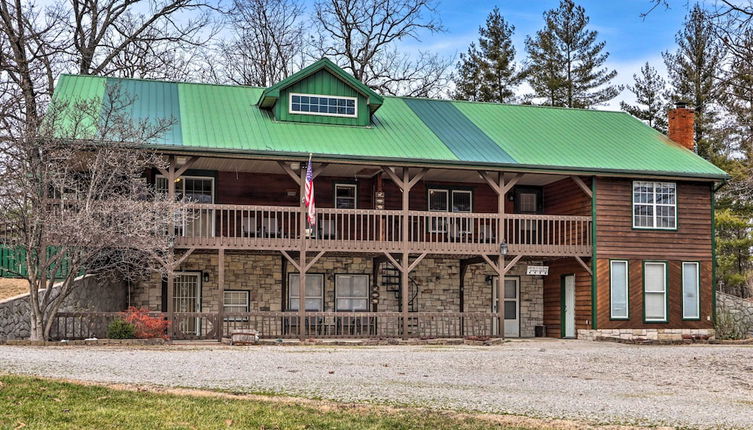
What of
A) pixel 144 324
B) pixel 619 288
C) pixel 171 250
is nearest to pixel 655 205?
pixel 619 288

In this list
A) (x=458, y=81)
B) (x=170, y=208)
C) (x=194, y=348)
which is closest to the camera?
(x=194, y=348)

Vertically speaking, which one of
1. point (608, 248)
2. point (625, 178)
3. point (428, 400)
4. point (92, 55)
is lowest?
point (428, 400)

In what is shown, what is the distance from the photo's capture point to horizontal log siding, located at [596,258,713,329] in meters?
27.6

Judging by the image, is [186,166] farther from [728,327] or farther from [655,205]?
[728,327]

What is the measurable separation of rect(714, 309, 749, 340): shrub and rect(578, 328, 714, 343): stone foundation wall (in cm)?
32

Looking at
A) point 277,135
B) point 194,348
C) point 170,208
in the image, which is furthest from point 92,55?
point 194,348

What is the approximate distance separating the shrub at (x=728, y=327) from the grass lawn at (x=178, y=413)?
18.7 metres

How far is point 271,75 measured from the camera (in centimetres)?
4478

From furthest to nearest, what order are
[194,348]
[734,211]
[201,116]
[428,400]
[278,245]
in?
[734,211]
[201,116]
[278,245]
[194,348]
[428,400]

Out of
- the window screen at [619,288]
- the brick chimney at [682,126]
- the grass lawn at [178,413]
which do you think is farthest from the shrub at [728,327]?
the grass lawn at [178,413]

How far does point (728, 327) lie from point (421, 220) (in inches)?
387

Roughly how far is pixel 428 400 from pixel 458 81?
3834 centimetres

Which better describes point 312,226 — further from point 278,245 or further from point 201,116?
point 201,116

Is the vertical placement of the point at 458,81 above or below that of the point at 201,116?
above
